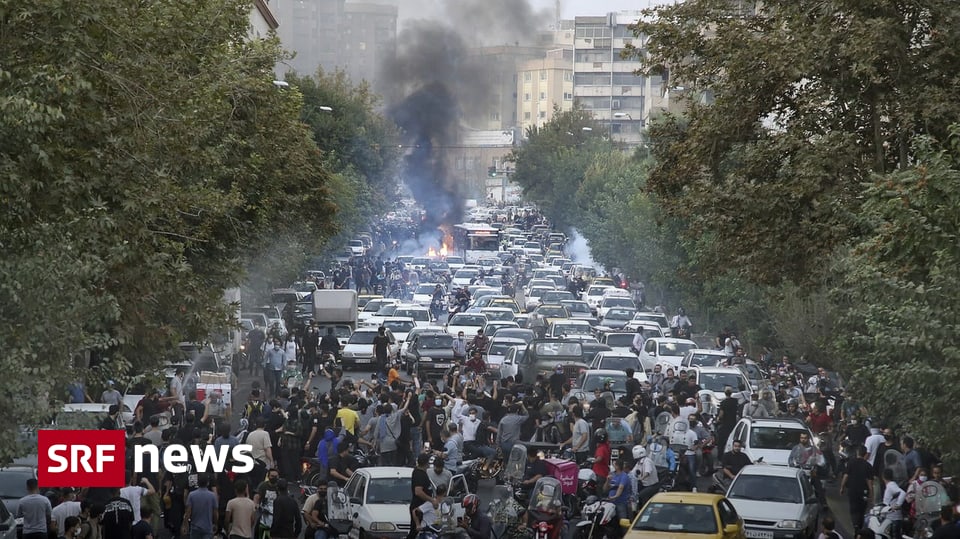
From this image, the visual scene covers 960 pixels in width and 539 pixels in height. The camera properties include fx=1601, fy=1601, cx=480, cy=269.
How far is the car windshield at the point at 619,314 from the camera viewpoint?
5077 cm

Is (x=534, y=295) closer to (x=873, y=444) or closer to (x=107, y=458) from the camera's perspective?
(x=873, y=444)

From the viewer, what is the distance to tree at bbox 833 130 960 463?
55.9ft

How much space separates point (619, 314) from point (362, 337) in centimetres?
1058

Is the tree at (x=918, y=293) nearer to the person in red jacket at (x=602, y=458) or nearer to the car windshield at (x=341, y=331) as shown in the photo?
the person in red jacket at (x=602, y=458)

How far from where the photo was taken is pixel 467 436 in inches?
989

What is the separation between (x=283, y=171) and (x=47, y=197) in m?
19.0

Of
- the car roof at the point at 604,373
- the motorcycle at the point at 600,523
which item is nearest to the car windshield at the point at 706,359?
the car roof at the point at 604,373

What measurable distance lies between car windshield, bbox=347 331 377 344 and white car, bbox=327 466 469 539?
2341 cm

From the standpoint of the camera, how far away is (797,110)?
2575 cm

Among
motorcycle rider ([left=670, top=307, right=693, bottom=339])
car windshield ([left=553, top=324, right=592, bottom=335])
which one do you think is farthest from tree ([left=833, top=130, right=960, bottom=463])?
motorcycle rider ([left=670, top=307, right=693, bottom=339])

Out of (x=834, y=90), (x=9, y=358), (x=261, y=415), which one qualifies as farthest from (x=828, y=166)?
(x=9, y=358)

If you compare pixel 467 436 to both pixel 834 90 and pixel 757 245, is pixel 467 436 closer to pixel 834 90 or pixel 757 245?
pixel 757 245

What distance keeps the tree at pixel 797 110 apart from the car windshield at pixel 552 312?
22.1 meters

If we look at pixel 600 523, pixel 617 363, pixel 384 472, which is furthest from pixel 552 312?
pixel 600 523
